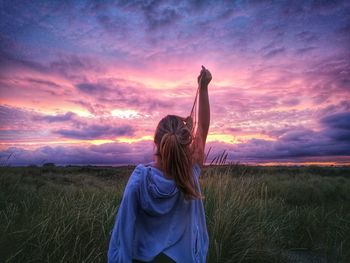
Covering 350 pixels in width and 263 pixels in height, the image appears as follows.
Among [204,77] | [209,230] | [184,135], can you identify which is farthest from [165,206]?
[209,230]

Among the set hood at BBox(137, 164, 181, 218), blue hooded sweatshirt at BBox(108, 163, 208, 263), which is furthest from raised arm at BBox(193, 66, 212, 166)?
hood at BBox(137, 164, 181, 218)

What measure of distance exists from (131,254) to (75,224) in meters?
2.49

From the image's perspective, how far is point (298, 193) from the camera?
1202 cm

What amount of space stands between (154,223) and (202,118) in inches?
31.2

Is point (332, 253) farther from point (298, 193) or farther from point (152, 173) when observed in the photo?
point (298, 193)

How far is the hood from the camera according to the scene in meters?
2.06

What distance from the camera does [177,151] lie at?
212 cm

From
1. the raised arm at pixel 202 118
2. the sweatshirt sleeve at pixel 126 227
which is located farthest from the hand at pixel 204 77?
the sweatshirt sleeve at pixel 126 227

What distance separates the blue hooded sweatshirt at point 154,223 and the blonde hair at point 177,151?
60 mm

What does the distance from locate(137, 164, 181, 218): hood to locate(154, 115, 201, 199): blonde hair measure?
2.1 inches

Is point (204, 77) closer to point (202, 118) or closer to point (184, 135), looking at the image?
point (202, 118)

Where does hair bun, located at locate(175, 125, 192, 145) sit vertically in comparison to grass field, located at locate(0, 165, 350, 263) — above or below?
above

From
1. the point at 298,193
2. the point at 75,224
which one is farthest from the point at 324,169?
the point at 75,224

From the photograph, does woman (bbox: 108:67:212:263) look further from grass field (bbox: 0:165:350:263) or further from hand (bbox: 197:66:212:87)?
grass field (bbox: 0:165:350:263)
